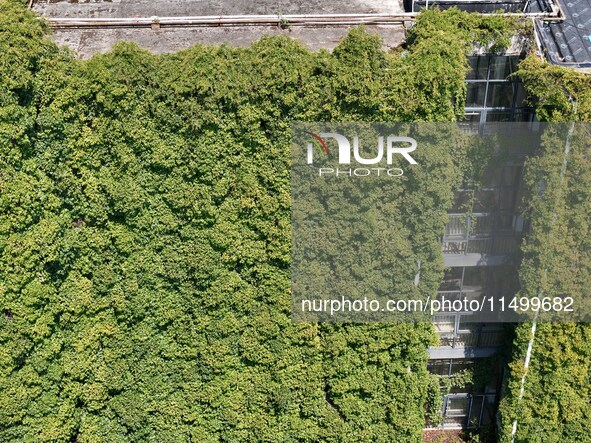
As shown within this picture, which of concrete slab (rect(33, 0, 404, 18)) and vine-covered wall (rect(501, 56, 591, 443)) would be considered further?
concrete slab (rect(33, 0, 404, 18))

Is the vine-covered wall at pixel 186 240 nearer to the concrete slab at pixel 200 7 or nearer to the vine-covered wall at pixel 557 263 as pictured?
A: the vine-covered wall at pixel 557 263

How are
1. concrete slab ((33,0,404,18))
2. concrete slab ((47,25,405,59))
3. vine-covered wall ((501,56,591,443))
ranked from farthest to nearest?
concrete slab ((33,0,404,18)) < concrete slab ((47,25,405,59)) < vine-covered wall ((501,56,591,443))

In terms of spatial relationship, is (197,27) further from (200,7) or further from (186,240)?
(186,240)

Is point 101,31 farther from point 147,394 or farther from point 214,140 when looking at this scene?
point 147,394

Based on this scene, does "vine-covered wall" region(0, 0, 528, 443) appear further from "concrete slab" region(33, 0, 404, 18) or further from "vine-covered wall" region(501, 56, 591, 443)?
"concrete slab" region(33, 0, 404, 18)

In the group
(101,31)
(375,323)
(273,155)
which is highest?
(101,31)

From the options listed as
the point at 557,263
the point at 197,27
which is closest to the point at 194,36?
the point at 197,27

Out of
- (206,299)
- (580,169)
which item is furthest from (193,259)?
(580,169)

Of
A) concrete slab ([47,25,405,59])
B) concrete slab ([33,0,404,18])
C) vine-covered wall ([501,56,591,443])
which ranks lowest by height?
vine-covered wall ([501,56,591,443])

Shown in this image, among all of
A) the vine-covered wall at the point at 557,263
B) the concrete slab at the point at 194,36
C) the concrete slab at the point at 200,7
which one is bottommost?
the vine-covered wall at the point at 557,263

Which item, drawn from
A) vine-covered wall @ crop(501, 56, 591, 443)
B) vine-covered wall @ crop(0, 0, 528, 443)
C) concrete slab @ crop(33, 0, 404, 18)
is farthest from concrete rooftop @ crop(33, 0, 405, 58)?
vine-covered wall @ crop(501, 56, 591, 443)

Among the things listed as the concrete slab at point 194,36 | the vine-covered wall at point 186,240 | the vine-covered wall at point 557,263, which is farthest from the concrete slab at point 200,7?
the vine-covered wall at point 557,263
